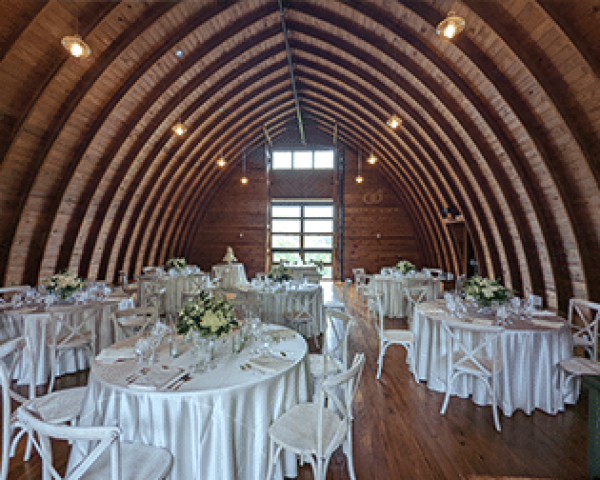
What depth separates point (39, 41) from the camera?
440cm

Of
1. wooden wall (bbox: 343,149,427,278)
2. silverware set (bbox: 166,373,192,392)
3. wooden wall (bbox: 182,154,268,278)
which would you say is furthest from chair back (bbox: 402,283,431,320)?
wooden wall (bbox: 182,154,268,278)

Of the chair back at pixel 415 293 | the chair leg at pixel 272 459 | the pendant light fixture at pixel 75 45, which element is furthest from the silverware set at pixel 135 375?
the chair back at pixel 415 293

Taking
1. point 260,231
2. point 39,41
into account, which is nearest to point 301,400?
point 39,41

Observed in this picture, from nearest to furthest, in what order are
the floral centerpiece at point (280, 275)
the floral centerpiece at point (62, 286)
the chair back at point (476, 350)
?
the chair back at point (476, 350) < the floral centerpiece at point (62, 286) < the floral centerpiece at point (280, 275)

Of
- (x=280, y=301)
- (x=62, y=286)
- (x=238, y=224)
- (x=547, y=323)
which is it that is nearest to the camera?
(x=547, y=323)

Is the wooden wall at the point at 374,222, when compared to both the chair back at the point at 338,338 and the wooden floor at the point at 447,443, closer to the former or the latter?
the chair back at the point at 338,338

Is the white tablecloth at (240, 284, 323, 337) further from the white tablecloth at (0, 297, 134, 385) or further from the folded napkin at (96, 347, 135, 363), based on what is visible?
the folded napkin at (96, 347, 135, 363)

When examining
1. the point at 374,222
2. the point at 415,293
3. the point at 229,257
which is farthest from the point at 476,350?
the point at 374,222

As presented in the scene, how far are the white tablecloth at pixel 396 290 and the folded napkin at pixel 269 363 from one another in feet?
19.8

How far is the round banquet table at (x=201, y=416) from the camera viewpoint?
2135 mm

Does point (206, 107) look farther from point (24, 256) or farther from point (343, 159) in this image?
point (343, 159)

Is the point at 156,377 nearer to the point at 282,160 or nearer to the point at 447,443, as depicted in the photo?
the point at 447,443

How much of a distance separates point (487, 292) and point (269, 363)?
11.3 ft

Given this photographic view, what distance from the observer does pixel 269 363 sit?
2.57m
